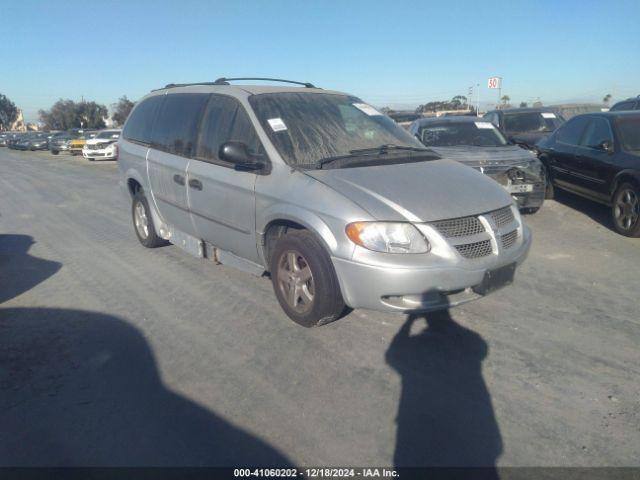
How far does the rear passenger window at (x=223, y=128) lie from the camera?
4.18m

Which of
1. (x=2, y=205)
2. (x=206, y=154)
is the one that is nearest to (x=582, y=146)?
(x=206, y=154)

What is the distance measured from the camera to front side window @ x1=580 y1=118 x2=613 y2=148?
272 inches

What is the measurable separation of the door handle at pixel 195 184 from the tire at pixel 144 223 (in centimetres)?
137

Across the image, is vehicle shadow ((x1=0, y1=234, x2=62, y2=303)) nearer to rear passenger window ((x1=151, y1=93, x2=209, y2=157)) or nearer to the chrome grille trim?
rear passenger window ((x1=151, y1=93, x2=209, y2=157))

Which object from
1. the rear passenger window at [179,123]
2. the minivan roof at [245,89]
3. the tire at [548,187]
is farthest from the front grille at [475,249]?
the tire at [548,187]

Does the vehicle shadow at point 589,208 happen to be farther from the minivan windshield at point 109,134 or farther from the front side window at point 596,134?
the minivan windshield at point 109,134

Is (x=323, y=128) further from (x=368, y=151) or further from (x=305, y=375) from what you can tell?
(x=305, y=375)

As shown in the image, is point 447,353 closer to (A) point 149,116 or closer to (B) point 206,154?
(B) point 206,154

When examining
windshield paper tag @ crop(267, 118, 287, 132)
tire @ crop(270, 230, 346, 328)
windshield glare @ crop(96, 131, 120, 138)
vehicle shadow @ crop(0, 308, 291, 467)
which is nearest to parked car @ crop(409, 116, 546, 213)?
windshield paper tag @ crop(267, 118, 287, 132)

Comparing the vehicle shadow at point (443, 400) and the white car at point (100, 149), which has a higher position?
the white car at point (100, 149)

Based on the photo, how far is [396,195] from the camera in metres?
3.45

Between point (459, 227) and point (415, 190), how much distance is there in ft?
1.37

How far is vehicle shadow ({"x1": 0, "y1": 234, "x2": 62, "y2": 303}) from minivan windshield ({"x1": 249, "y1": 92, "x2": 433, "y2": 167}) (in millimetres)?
3004

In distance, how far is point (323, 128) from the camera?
4.30 metres
